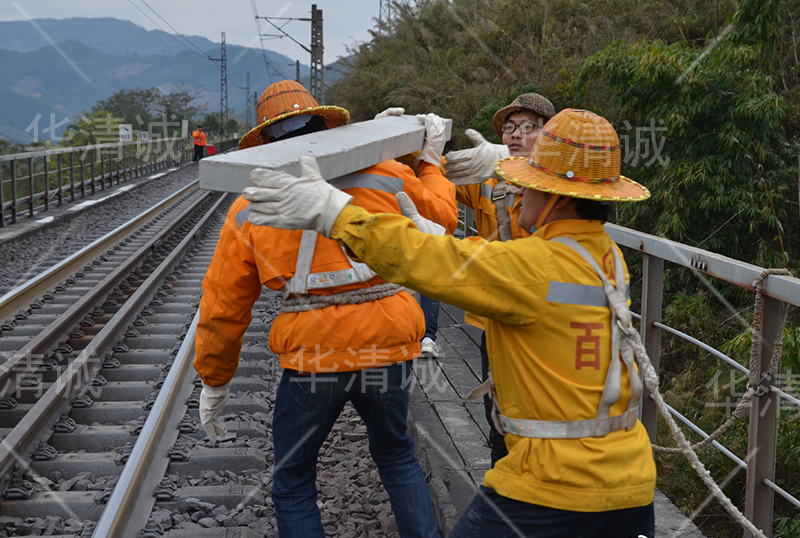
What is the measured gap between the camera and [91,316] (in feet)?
24.0

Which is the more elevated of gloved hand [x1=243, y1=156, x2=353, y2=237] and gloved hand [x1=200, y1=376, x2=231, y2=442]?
gloved hand [x1=243, y1=156, x2=353, y2=237]

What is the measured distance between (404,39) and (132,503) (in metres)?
26.0

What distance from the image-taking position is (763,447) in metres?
2.79

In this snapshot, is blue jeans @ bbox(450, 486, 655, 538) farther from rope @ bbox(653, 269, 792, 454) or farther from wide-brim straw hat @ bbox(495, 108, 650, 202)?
wide-brim straw hat @ bbox(495, 108, 650, 202)

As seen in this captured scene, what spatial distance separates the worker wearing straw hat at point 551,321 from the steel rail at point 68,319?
14.4ft

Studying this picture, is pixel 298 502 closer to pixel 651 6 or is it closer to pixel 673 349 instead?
pixel 673 349

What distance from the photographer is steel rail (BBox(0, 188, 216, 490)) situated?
416 centimetres

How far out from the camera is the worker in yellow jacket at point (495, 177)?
335 cm

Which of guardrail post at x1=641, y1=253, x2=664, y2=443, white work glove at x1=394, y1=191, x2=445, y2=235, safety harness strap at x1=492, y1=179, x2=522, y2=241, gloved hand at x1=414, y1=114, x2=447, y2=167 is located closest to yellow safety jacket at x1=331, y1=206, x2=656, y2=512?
white work glove at x1=394, y1=191, x2=445, y2=235

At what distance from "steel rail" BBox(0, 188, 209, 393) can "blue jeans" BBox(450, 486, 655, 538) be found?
14.2 feet

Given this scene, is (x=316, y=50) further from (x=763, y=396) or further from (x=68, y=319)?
(x=763, y=396)

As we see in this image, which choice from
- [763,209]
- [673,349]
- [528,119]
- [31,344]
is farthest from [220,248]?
[763,209]

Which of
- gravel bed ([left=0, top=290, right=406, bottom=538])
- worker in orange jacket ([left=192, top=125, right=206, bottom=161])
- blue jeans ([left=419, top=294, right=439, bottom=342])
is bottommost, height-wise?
gravel bed ([left=0, top=290, right=406, bottom=538])

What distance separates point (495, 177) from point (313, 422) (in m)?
1.63
